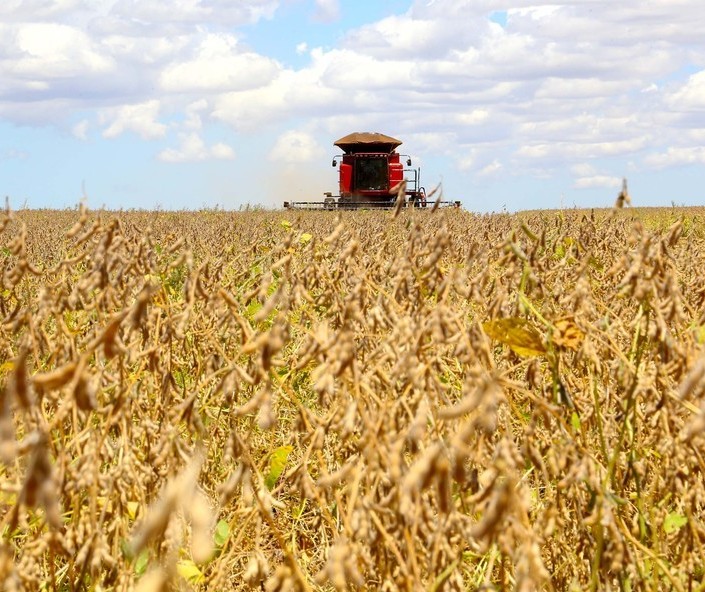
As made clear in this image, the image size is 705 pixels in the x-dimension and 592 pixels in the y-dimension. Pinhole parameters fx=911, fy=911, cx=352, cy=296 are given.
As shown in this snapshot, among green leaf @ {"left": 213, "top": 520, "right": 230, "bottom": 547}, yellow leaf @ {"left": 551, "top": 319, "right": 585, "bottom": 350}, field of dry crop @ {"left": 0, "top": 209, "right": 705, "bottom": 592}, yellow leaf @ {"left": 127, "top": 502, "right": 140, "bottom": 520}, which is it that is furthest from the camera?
green leaf @ {"left": 213, "top": 520, "right": 230, "bottom": 547}

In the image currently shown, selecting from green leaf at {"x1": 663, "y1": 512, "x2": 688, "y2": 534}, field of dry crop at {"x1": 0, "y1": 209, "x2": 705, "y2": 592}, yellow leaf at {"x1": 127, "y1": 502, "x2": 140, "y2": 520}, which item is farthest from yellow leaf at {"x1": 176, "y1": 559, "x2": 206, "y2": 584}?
green leaf at {"x1": 663, "y1": 512, "x2": 688, "y2": 534}

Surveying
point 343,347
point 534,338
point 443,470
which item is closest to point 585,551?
point 534,338

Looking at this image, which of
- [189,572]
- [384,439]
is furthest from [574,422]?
[189,572]

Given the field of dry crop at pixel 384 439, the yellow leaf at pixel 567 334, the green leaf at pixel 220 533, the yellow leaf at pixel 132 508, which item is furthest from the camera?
the green leaf at pixel 220 533

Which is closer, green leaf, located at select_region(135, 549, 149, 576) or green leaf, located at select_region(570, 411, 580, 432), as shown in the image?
green leaf, located at select_region(135, 549, 149, 576)

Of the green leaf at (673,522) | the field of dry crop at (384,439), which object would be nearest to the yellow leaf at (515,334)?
the field of dry crop at (384,439)

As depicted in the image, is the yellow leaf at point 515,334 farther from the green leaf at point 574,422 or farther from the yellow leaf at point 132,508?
the yellow leaf at point 132,508

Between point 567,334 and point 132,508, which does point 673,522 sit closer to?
point 567,334

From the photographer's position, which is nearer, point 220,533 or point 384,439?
point 384,439

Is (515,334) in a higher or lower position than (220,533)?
higher

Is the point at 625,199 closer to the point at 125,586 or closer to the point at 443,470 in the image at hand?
the point at 443,470

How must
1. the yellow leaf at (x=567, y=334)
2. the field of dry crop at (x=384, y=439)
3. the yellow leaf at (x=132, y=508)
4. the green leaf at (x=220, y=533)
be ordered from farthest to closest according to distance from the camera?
the green leaf at (x=220, y=533), the yellow leaf at (x=132, y=508), the yellow leaf at (x=567, y=334), the field of dry crop at (x=384, y=439)

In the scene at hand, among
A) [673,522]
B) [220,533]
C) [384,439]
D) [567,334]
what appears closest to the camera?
[384,439]

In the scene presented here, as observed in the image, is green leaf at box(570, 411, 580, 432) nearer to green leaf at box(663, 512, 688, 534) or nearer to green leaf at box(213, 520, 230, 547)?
green leaf at box(663, 512, 688, 534)
